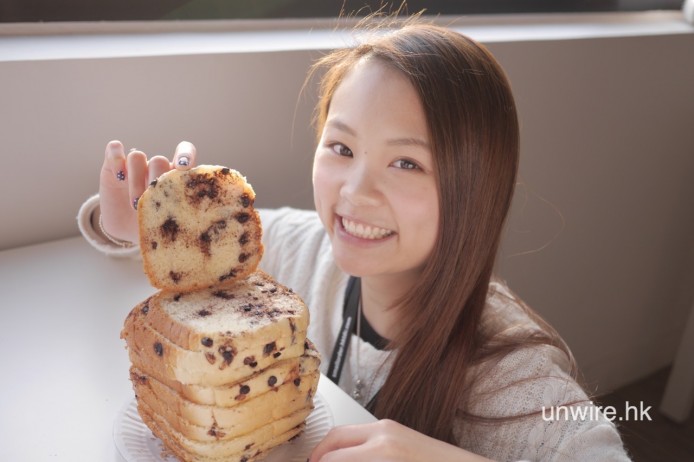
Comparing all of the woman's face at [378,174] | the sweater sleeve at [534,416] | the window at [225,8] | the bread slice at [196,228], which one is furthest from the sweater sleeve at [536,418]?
the window at [225,8]

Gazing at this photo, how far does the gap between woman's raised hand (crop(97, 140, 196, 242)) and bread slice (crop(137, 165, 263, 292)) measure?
0.19 m

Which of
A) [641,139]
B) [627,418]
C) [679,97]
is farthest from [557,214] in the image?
[627,418]

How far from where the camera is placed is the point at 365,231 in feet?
3.23

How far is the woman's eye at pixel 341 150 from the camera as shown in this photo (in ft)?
3.25

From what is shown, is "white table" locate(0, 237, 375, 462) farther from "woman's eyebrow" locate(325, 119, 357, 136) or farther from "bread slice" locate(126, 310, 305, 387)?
"woman's eyebrow" locate(325, 119, 357, 136)

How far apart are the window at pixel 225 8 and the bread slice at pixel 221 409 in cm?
88

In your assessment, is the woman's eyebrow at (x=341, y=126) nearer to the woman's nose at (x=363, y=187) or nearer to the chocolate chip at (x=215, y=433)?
the woman's nose at (x=363, y=187)

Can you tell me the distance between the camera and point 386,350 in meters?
1.10

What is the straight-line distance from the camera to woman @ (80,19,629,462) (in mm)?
926

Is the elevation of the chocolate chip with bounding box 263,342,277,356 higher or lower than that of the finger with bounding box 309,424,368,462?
higher

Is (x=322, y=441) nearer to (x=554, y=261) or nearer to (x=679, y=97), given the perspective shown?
(x=554, y=261)

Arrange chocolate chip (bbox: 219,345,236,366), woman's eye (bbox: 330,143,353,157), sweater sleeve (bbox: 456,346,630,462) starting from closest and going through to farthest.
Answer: chocolate chip (bbox: 219,345,236,366)
sweater sleeve (bbox: 456,346,630,462)
woman's eye (bbox: 330,143,353,157)

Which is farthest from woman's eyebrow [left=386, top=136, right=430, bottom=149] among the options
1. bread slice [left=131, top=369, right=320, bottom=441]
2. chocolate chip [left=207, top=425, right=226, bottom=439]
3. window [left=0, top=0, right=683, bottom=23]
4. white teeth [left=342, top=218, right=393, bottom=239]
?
window [left=0, top=0, right=683, bottom=23]

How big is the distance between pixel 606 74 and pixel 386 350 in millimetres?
1213
